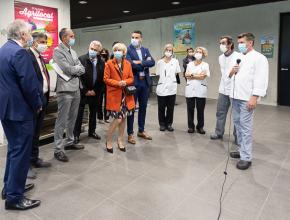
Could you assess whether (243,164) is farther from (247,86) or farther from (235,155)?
(247,86)

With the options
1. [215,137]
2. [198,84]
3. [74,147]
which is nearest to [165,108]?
[198,84]

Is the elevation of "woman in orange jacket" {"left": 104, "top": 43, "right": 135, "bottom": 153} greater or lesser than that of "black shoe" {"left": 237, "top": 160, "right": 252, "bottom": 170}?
greater

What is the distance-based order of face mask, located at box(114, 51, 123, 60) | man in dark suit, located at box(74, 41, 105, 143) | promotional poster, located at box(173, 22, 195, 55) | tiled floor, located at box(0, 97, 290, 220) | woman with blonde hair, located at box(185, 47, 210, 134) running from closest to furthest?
tiled floor, located at box(0, 97, 290, 220), face mask, located at box(114, 51, 123, 60), man in dark suit, located at box(74, 41, 105, 143), woman with blonde hair, located at box(185, 47, 210, 134), promotional poster, located at box(173, 22, 195, 55)

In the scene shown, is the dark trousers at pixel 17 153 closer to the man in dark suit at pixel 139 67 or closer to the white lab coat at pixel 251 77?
the man in dark suit at pixel 139 67

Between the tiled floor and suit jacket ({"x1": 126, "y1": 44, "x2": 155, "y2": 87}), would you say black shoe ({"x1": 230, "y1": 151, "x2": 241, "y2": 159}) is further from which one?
suit jacket ({"x1": 126, "y1": 44, "x2": 155, "y2": 87})

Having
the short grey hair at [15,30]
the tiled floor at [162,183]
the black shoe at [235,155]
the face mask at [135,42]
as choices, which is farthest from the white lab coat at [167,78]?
the short grey hair at [15,30]

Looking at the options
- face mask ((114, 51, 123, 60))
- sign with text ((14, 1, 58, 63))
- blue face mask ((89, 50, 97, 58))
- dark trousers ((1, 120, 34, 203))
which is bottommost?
dark trousers ((1, 120, 34, 203))

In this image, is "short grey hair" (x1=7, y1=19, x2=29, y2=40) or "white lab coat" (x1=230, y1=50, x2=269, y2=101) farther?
"white lab coat" (x1=230, y1=50, x2=269, y2=101)

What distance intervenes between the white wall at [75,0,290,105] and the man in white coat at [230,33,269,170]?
4.60 meters

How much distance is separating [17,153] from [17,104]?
39 cm

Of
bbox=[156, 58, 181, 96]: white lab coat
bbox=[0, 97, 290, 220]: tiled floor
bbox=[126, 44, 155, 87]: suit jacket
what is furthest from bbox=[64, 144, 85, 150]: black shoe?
bbox=[156, 58, 181, 96]: white lab coat

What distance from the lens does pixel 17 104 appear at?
2076 millimetres

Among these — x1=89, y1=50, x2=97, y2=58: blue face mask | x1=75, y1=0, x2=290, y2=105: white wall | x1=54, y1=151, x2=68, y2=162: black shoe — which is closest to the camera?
x1=54, y1=151, x2=68, y2=162: black shoe

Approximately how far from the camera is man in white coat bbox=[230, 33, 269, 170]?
9.44 feet
